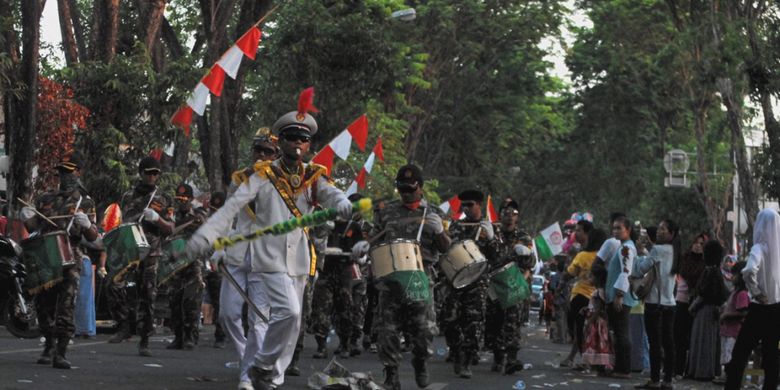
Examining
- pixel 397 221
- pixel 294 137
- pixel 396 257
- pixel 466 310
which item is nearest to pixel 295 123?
pixel 294 137

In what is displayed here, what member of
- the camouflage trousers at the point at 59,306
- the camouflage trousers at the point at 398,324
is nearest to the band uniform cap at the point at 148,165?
the camouflage trousers at the point at 59,306

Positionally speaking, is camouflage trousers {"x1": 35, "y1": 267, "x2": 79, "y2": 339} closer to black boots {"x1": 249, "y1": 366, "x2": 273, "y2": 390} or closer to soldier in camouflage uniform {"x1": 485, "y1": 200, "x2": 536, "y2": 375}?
black boots {"x1": 249, "y1": 366, "x2": 273, "y2": 390}

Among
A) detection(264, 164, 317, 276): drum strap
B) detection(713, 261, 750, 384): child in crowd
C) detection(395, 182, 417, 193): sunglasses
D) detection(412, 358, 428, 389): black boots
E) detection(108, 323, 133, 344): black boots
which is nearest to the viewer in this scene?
detection(264, 164, 317, 276): drum strap

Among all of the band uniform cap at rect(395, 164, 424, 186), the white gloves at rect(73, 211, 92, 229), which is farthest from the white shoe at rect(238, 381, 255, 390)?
the white gloves at rect(73, 211, 92, 229)

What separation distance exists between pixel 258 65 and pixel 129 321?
693 inches

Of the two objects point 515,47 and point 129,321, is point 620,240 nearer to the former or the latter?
point 129,321

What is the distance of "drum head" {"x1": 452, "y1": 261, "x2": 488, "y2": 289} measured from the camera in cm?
1509

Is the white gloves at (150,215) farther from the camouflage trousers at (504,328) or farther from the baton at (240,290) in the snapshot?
the camouflage trousers at (504,328)

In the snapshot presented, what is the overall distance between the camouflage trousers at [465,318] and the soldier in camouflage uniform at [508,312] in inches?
34.9

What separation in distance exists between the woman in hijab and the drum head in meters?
2.68

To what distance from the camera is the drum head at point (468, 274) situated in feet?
49.5

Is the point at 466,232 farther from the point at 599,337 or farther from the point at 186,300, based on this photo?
the point at 186,300

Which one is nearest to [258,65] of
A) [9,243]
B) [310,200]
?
[9,243]

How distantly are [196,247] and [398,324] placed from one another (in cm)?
338
